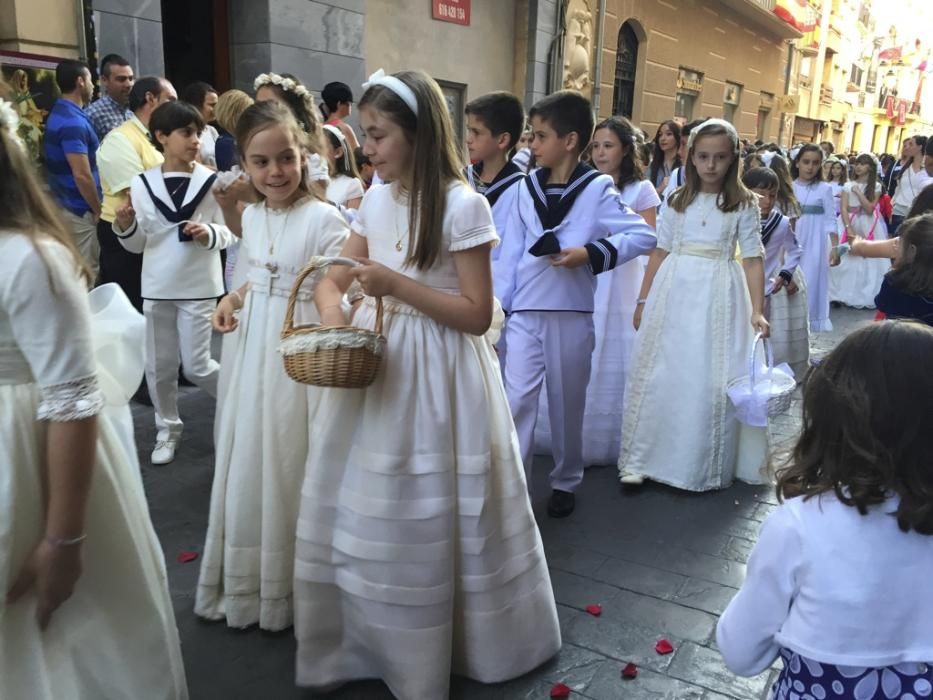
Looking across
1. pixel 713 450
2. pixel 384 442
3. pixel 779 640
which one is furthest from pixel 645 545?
pixel 779 640

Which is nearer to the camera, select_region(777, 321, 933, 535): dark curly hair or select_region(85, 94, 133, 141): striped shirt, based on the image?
select_region(777, 321, 933, 535): dark curly hair

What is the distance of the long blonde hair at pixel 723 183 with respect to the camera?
4002mm

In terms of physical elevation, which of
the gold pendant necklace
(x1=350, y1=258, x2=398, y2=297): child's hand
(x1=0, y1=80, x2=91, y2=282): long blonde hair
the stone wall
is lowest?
(x1=350, y1=258, x2=398, y2=297): child's hand

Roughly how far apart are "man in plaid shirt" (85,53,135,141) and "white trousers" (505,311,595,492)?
161 inches

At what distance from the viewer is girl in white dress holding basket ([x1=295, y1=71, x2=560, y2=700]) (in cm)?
219

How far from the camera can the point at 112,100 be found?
6078 millimetres

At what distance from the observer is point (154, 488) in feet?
13.1

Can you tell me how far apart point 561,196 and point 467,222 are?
155 centimetres

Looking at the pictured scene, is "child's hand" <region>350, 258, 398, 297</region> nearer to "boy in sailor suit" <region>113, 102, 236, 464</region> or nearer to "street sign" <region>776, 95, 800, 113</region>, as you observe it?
"boy in sailor suit" <region>113, 102, 236, 464</region>

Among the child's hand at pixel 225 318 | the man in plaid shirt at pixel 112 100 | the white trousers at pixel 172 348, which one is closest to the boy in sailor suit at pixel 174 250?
the white trousers at pixel 172 348

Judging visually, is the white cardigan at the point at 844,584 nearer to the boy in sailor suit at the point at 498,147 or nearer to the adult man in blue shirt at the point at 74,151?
the boy in sailor suit at the point at 498,147

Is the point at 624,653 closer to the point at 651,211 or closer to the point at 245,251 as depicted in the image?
the point at 245,251

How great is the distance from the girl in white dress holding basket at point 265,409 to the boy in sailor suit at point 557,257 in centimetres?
116

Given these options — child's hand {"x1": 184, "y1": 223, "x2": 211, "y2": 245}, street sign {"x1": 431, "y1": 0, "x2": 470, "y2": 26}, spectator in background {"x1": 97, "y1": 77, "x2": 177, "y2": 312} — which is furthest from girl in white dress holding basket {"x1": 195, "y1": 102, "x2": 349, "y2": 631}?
street sign {"x1": 431, "y1": 0, "x2": 470, "y2": 26}
